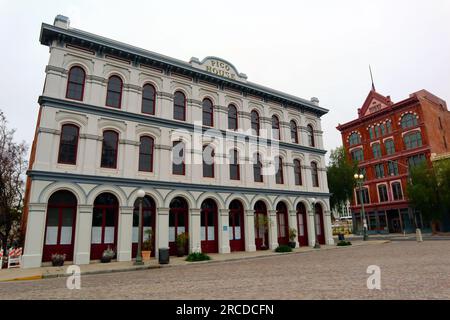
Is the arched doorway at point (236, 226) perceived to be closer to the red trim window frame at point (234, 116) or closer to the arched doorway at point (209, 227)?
the arched doorway at point (209, 227)

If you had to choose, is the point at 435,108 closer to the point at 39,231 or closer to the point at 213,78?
the point at 213,78

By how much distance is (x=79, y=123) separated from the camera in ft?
54.6

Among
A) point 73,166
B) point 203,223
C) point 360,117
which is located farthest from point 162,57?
point 360,117

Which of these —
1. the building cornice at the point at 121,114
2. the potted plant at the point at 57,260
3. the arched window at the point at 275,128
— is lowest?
the potted plant at the point at 57,260

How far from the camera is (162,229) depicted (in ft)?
57.7

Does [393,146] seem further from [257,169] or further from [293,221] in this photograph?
[257,169]

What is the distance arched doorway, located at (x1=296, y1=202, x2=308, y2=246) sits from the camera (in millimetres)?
24531

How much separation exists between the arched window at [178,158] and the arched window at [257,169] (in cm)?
612

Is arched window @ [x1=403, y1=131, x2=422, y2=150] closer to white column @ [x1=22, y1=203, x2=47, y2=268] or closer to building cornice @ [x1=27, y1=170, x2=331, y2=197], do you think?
building cornice @ [x1=27, y1=170, x2=331, y2=197]

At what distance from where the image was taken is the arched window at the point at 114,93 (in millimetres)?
18250

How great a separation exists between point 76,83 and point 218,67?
10.3 meters

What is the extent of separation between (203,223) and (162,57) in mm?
11631

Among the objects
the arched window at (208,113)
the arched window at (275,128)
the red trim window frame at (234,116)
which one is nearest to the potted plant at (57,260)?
the arched window at (208,113)

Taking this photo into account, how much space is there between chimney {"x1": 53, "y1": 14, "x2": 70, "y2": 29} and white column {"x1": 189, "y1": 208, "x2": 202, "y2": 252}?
43.4 ft
